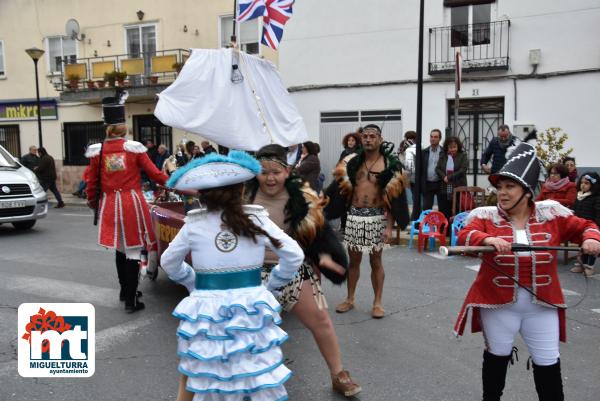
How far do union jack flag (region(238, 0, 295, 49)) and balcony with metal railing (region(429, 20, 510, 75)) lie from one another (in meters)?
6.01

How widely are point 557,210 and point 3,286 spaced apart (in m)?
6.16

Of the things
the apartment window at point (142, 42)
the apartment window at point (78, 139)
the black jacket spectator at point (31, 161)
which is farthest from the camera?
the apartment window at point (78, 139)

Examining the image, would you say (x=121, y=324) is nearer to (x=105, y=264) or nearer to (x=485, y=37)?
(x=105, y=264)

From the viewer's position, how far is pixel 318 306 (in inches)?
147

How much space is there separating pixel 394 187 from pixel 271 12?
5.87 meters

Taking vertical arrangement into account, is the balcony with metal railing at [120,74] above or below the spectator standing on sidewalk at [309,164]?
above

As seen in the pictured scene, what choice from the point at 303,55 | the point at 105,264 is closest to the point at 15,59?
the point at 303,55

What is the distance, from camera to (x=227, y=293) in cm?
276

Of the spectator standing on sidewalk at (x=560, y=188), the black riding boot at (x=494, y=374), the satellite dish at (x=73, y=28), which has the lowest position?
the black riding boot at (x=494, y=374)

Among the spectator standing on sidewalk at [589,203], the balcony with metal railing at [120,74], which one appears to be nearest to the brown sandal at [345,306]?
the spectator standing on sidewalk at [589,203]

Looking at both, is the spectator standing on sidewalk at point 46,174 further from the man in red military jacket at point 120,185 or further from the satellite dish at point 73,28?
the man in red military jacket at point 120,185

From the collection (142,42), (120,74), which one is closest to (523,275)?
(120,74)

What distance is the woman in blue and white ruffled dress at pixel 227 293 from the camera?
2.64 meters

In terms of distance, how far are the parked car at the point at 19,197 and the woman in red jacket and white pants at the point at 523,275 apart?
31.7 feet
